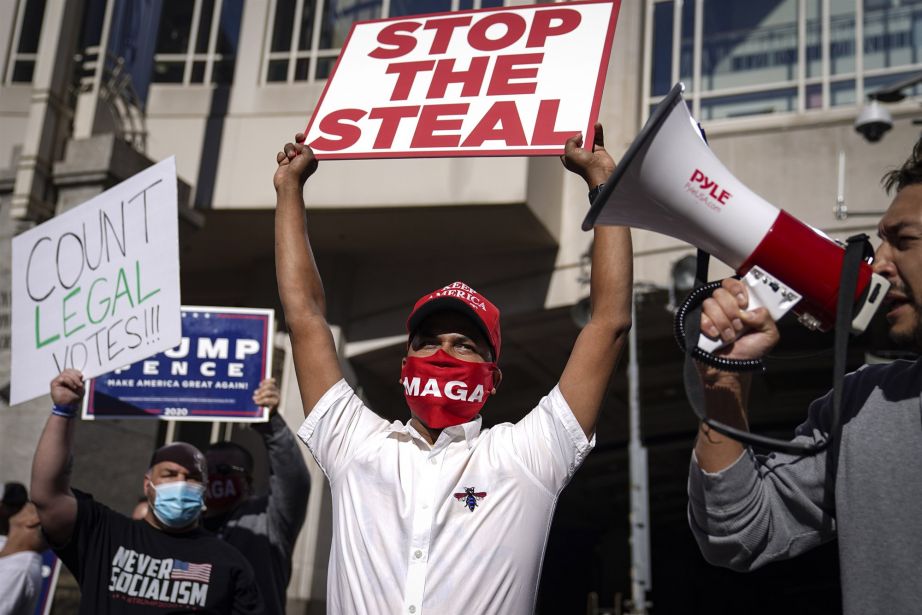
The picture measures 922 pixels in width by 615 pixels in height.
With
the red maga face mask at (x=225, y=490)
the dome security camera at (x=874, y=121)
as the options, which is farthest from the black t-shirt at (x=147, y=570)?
the dome security camera at (x=874, y=121)

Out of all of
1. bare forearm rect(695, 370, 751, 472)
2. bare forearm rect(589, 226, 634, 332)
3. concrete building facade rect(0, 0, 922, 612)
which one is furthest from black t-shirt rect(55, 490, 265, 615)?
concrete building facade rect(0, 0, 922, 612)

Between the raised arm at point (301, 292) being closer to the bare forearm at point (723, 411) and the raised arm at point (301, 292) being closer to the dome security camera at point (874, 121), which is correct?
the bare forearm at point (723, 411)

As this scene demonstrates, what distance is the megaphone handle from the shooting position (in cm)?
170

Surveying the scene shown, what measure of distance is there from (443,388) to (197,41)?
29.9ft

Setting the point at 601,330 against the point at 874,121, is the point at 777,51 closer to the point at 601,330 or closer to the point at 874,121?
the point at 874,121

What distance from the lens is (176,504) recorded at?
3.64 meters

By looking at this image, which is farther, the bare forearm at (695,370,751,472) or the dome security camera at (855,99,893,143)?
the dome security camera at (855,99,893,143)

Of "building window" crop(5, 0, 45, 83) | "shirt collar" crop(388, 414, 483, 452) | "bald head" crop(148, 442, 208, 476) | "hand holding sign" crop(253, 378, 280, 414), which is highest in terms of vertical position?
"building window" crop(5, 0, 45, 83)

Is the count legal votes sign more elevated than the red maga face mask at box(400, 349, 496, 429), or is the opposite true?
the count legal votes sign

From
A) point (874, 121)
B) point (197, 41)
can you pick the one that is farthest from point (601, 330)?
point (197, 41)

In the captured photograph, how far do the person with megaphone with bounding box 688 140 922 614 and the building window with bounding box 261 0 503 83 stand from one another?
8.56 metres

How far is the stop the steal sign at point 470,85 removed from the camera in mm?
2748

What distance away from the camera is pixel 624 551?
18.6 m

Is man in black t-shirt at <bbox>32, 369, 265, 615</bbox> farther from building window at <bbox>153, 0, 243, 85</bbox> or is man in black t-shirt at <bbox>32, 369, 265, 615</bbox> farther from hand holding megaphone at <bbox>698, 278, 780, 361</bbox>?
building window at <bbox>153, 0, 243, 85</bbox>
